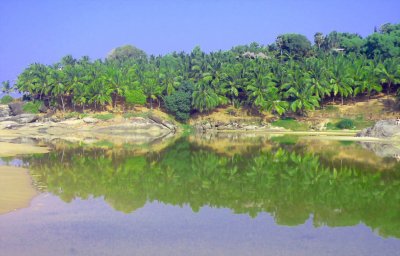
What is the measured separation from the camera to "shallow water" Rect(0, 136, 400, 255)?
16828 mm

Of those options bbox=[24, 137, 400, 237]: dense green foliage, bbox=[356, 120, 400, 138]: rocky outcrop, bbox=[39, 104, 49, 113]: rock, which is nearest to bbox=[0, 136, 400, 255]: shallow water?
bbox=[24, 137, 400, 237]: dense green foliage

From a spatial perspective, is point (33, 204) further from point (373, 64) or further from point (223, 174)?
point (373, 64)

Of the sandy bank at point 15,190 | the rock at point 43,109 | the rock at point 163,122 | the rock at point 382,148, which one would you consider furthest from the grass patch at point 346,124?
the sandy bank at point 15,190

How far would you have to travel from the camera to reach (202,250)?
53.0 feet

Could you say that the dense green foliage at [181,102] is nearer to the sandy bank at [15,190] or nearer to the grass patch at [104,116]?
the grass patch at [104,116]

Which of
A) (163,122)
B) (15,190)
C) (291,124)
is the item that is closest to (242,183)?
(15,190)

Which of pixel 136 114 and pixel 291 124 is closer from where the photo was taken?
pixel 291 124

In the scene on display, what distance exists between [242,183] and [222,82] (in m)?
56.2

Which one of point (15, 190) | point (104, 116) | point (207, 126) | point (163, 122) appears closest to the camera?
point (15, 190)

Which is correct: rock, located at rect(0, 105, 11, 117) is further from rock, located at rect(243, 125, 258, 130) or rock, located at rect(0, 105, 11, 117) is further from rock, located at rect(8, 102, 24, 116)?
rock, located at rect(243, 125, 258, 130)

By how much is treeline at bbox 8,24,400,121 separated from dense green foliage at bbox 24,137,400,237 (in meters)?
36.8

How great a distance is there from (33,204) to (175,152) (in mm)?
24952

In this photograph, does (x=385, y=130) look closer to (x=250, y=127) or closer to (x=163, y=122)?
(x=250, y=127)

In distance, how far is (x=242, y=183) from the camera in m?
29.4
